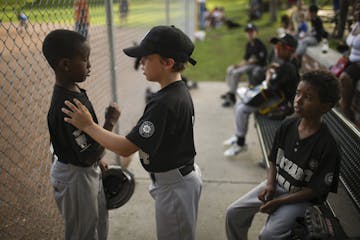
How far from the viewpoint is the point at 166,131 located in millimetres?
1882

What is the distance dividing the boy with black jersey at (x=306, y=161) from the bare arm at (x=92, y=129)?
104 centimetres

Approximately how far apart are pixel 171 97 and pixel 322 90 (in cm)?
99

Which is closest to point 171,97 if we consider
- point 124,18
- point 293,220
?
point 293,220

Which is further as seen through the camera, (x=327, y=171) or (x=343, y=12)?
(x=343, y=12)

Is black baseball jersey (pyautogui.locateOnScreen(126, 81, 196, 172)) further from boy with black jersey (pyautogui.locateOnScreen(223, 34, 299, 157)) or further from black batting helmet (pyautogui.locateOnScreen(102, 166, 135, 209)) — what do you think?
boy with black jersey (pyautogui.locateOnScreen(223, 34, 299, 157))

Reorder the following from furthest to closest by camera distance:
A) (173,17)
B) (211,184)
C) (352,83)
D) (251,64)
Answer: (173,17) → (251,64) → (352,83) → (211,184)

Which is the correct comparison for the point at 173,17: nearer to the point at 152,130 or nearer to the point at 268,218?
the point at 268,218

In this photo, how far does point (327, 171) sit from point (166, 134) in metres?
1.03

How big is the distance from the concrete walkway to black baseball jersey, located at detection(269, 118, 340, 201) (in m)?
0.88

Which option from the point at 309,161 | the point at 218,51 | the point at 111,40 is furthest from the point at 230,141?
the point at 218,51

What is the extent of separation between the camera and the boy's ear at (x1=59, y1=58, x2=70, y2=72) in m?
1.87

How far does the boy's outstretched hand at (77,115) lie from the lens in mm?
1759

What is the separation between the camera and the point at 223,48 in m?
13.2

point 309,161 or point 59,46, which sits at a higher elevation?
point 59,46
